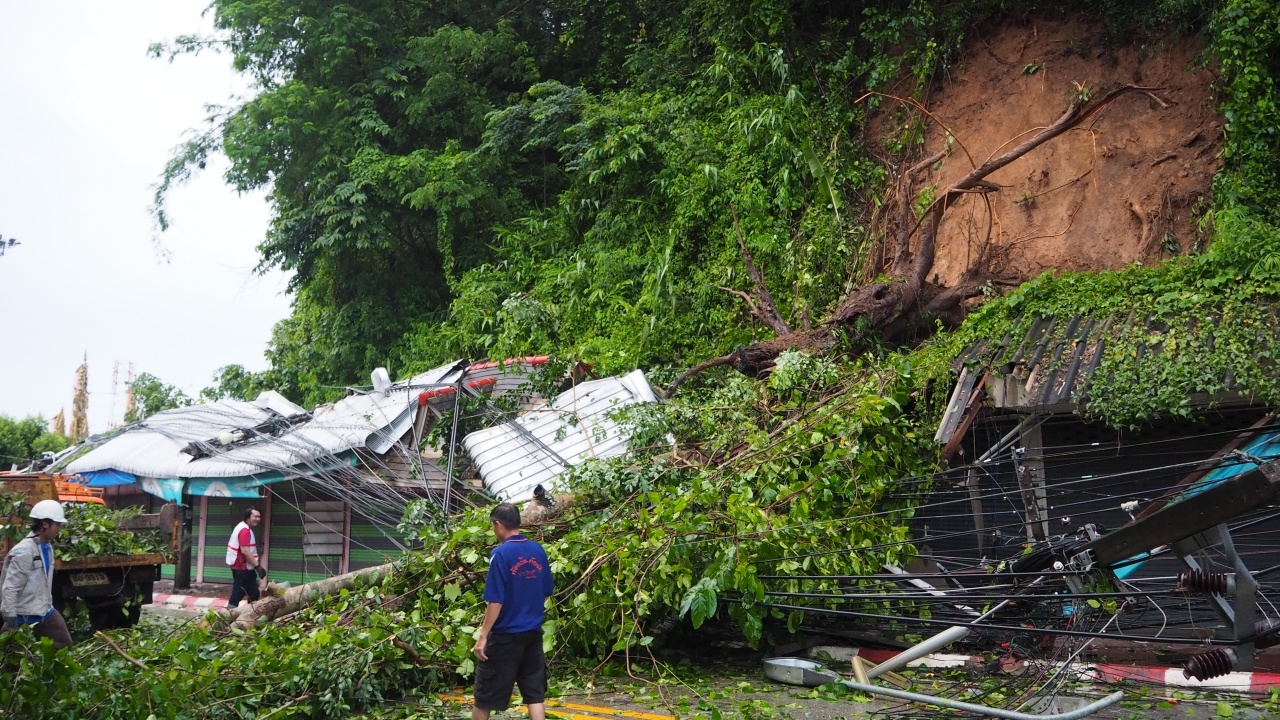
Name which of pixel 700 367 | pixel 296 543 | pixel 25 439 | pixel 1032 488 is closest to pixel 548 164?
pixel 700 367

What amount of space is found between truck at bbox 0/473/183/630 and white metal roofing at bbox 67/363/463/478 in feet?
8.40

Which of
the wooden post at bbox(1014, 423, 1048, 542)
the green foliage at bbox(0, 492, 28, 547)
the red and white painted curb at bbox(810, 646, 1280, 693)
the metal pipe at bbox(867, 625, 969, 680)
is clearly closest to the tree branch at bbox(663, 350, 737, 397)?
the wooden post at bbox(1014, 423, 1048, 542)

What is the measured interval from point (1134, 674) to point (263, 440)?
38.1ft

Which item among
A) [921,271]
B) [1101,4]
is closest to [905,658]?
[921,271]

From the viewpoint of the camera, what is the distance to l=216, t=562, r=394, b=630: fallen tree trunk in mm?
7875

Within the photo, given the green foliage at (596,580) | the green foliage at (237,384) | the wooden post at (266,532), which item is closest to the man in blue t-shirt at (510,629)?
the green foliage at (596,580)

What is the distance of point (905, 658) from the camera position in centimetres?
664

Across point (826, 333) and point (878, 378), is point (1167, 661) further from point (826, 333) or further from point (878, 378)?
point (826, 333)

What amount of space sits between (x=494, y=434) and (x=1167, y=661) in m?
7.57

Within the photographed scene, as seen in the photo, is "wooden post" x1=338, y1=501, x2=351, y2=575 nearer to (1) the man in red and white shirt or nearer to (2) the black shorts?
(1) the man in red and white shirt

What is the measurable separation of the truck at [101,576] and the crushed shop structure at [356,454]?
7.50ft

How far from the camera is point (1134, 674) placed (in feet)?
23.0

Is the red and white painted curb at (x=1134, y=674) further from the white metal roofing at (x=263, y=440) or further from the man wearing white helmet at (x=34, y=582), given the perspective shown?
the white metal roofing at (x=263, y=440)

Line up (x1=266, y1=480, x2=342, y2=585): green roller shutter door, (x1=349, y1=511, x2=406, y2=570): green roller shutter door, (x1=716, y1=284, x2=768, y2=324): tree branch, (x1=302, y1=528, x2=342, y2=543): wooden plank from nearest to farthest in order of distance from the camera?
1. (x1=716, y1=284, x2=768, y2=324): tree branch
2. (x1=349, y1=511, x2=406, y2=570): green roller shutter door
3. (x1=266, y1=480, x2=342, y2=585): green roller shutter door
4. (x1=302, y1=528, x2=342, y2=543): wooden plank
